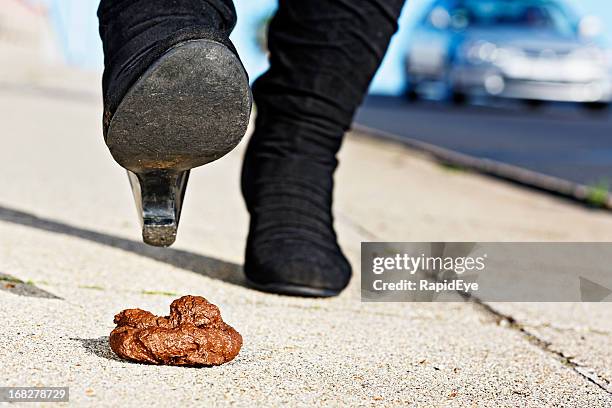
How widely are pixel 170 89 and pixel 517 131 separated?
6802mm

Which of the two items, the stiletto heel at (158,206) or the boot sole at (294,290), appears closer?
the stiletto heel at (158,206)

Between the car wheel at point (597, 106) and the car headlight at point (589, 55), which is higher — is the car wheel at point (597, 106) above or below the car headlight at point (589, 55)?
below

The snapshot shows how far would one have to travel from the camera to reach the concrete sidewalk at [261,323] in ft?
4.66

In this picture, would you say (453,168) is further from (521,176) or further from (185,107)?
(185,107)

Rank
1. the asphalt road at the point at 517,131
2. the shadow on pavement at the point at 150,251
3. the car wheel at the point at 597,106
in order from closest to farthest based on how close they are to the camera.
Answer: the shadow on pavement at the point at 150,251
the asphalt road at the point at 517,131
the car wheel at the point at 597,106

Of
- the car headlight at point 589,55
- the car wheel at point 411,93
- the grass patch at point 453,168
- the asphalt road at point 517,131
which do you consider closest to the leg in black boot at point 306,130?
the asphalt road at point 517,131

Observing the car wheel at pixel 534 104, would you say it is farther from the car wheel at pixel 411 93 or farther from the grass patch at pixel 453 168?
the grass patch at pixel 453 168

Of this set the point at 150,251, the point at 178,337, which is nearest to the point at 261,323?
the point at 178,337

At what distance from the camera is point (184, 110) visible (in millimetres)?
1463

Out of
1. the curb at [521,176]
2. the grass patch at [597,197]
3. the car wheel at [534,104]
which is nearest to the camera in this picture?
the grass patch at [597,197]

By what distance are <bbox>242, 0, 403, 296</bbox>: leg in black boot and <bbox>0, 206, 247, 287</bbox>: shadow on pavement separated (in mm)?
143

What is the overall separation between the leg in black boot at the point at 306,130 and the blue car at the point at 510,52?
774 cm

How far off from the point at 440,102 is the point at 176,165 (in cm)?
1030

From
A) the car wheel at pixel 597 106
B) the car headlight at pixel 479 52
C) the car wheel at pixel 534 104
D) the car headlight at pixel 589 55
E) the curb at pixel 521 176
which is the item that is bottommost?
the curb at pixel 521 176
